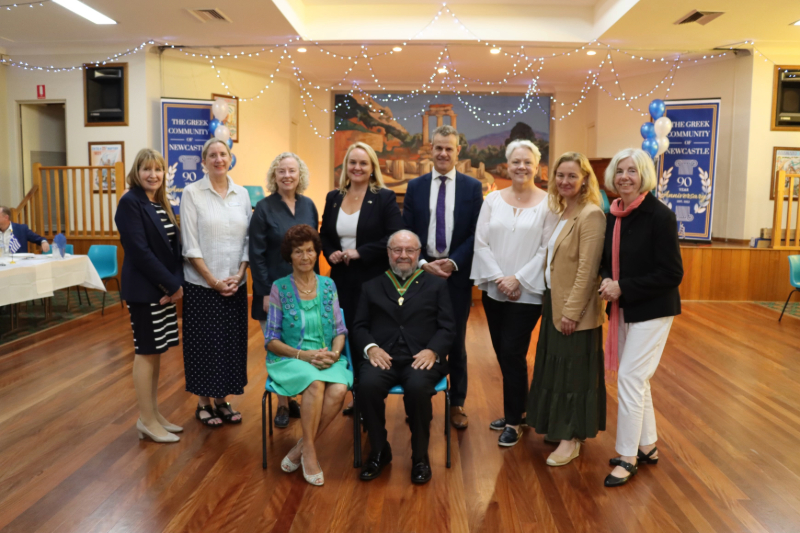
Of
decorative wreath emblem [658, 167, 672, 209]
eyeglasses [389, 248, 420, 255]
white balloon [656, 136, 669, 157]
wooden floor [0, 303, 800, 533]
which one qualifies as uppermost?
white balloon [656, 136, 669, 157]

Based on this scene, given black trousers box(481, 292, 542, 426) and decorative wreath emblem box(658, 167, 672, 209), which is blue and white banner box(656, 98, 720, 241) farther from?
black trousers box(481, 292, 542, 426)

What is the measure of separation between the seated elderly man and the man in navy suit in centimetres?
39

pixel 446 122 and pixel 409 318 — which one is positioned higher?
pixel 446 122

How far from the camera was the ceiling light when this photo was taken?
7.10m

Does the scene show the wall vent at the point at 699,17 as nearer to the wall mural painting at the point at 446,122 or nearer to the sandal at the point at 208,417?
the wall mural painting at the point at 446,122

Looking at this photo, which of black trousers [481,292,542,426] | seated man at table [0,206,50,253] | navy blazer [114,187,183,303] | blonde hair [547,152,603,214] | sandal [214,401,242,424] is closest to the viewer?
blonde hair [547,152,603,214]

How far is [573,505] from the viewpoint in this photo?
8.79 feet

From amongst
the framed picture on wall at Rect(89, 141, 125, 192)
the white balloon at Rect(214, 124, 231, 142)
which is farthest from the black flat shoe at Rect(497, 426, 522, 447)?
the framed picture on wall at Rect(89, 141, 125, 192)

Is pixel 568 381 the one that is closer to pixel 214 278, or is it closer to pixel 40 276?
pixel 214 278

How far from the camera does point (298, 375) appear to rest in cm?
290

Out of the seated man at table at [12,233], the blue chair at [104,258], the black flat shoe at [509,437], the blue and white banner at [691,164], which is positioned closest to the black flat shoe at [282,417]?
the black flat shoe at [509,437]

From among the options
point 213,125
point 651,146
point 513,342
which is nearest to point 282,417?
point 513,342

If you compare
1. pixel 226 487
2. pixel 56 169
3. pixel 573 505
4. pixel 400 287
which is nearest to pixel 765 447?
pixel 573 505

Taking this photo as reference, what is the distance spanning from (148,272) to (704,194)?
8166 mm
